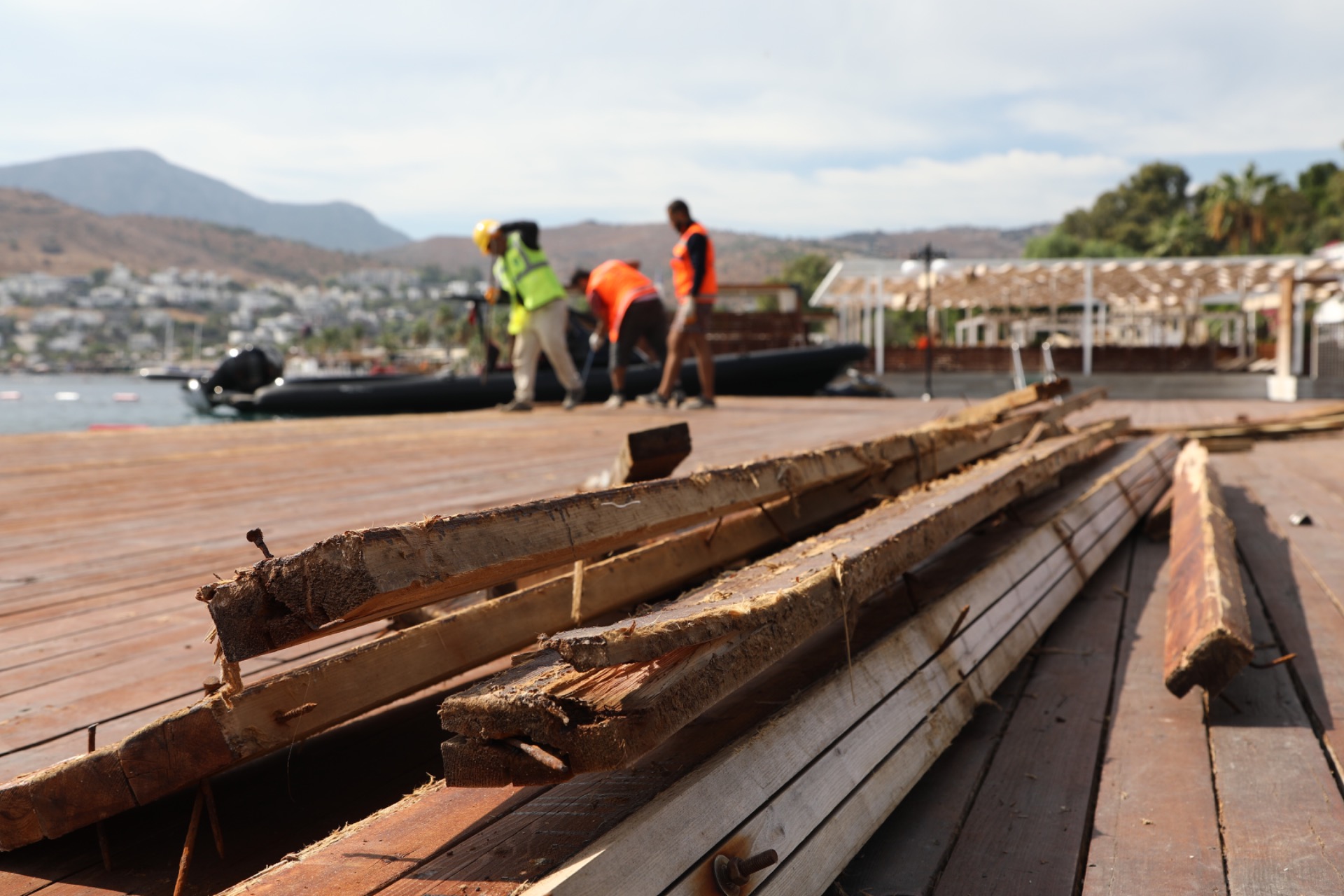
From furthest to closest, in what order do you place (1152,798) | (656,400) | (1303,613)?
1. (656,400)
2. (1303,613)
3. (1152,798)

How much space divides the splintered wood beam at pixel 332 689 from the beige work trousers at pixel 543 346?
7.62 m

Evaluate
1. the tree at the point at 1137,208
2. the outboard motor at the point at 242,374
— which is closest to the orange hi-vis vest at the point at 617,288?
the outboard motor at the point at 242,374

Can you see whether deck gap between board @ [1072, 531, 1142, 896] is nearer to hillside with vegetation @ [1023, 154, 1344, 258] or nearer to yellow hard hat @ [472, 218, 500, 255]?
yellow hard hat @ [472, 218, 500, 255]

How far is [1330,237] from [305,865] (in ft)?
244

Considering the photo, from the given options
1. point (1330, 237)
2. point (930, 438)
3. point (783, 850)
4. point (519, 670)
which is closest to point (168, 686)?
point (519, 670)

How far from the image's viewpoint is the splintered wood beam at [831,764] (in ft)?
3.99

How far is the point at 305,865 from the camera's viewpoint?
1.30m

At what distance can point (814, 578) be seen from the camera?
66.1 inches

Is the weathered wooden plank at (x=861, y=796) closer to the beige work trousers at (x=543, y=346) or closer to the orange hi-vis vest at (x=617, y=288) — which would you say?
the beige work trousers at (x=543, y=346)

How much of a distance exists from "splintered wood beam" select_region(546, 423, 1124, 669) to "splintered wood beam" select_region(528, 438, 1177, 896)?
146mm

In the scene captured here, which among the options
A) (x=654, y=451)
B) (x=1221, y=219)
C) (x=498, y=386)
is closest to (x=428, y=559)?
(x=654, y=451)

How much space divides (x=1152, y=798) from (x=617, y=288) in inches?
367

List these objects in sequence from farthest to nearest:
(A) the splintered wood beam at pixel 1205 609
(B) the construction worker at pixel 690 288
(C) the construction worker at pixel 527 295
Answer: (C) the construction worker at pixel 527 295, (B) the construction worker at pixel 690 288, (A) the splintered wood beam at pixel 1205 609

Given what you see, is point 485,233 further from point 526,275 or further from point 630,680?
point 630,680
